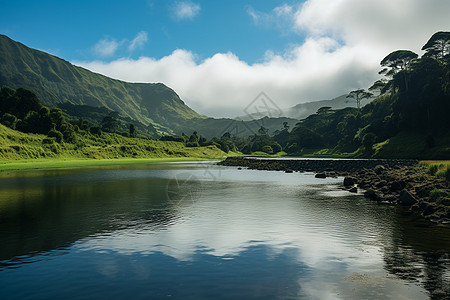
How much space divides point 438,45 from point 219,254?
198m

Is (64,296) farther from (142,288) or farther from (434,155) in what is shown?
(434,155)

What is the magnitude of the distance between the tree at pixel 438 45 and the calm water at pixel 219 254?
179 meters

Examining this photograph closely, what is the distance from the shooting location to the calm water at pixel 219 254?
11023mm

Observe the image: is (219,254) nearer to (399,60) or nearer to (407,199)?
(407,199)

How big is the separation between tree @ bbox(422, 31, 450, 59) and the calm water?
178911 mm

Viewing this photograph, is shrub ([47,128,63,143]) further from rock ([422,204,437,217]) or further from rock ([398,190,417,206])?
rock ([422,204,437,217])

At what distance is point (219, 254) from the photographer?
1525 centimetres

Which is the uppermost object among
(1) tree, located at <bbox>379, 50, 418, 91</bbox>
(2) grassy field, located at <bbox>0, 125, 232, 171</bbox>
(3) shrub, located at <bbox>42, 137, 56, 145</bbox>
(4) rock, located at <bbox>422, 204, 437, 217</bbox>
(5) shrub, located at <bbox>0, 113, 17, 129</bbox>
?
(1) tree, located at <bbox>379, 50, 418, 91</bbox>

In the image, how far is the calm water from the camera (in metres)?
11.0

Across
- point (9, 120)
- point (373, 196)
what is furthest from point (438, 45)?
point (9, 120)

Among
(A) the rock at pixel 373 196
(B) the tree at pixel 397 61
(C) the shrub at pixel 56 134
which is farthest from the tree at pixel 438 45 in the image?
(C) the shrub at pixel 56 134

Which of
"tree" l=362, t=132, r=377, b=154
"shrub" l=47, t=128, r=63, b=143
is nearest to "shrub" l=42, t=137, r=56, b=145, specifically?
"shrub" l=47, t=128, r=63, b=143

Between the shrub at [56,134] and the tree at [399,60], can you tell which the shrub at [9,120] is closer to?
the shrub at [56,134]

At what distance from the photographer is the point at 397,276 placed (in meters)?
12.2
